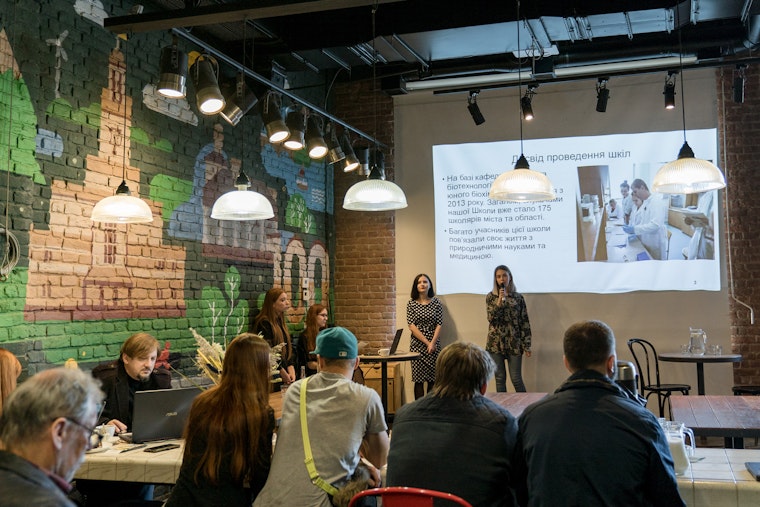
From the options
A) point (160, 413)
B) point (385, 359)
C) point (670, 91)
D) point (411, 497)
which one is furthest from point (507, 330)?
point (411, 497)

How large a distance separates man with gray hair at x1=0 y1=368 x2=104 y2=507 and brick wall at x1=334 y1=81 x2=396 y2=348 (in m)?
7.07

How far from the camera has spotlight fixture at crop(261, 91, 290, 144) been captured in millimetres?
5418

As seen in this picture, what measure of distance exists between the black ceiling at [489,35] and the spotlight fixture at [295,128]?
905mm

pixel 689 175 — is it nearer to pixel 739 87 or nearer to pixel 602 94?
pixel 602 94

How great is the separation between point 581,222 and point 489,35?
2.36m

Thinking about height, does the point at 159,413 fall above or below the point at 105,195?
below

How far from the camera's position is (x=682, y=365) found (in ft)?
25.2

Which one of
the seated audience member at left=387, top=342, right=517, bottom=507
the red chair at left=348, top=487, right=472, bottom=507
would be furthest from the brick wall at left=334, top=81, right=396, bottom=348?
the red chair at left=348, top=487, right=472, bottom=507

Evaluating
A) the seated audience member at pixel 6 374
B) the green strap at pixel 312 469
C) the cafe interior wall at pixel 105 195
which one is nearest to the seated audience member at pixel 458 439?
the green strap at pixel 312 469

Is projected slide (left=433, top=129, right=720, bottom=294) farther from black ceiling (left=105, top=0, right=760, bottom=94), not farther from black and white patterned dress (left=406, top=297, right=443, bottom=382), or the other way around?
black ceiling (left=105, top=0, right=760, bottom=94)

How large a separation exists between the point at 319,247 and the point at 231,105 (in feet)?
11.4

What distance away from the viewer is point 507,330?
7.65 m

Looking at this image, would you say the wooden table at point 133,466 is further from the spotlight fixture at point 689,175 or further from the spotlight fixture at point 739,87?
the spotlight fixture at point 739,87

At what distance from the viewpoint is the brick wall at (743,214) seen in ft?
24.5
